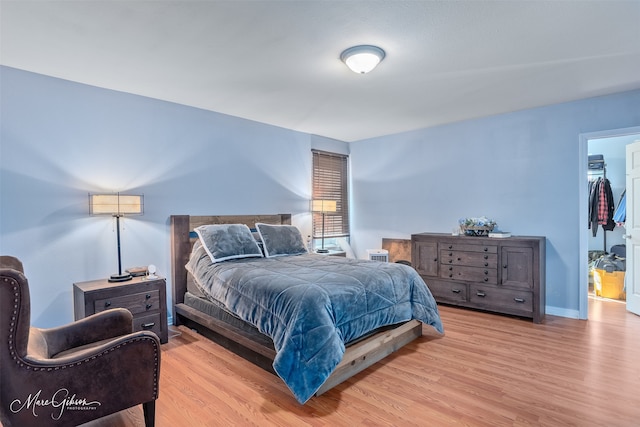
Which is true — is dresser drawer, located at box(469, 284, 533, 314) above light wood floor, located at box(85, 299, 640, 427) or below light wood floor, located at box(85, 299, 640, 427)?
above

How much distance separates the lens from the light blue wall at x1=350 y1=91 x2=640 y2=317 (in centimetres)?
388

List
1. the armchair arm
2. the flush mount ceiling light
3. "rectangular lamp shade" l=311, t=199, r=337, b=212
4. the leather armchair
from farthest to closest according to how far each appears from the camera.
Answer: "rectangular lamp shade" l=311, t=199, r=337, b=212
the flush mount ceiling light
the armchair arm
the leather armchair

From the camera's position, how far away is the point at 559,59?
2.76 metres

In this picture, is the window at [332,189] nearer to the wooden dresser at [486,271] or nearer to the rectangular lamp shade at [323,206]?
the rectangular lamp shade at [323,206]

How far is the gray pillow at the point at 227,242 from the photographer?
11.5 ft

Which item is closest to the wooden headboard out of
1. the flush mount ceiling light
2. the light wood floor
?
the light wood floor

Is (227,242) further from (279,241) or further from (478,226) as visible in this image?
(478,226)

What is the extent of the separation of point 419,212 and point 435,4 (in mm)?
3592

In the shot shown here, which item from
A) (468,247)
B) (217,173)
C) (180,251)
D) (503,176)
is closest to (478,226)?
(468,247)

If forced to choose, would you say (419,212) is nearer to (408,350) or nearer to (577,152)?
(577,152)

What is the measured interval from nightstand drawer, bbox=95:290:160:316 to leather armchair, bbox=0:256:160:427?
2.75 feet

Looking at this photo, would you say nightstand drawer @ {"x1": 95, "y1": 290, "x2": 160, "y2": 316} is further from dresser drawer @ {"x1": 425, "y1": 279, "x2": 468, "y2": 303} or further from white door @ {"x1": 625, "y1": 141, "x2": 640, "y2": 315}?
white door @ {"x1": 625, "y1": 141, "x2": 640, "y2": 315}

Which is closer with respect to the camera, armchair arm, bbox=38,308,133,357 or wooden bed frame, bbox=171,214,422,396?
armchair arm, bbox=38,308,133,357

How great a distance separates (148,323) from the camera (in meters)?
3.12
